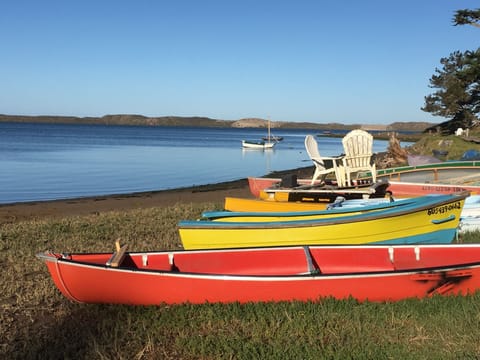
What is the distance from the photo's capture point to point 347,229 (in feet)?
21.9

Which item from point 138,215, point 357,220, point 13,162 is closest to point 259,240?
point 357,220

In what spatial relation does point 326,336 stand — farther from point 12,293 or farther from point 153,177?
point 153,177

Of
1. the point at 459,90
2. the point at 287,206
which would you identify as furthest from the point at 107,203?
the point at 459,90

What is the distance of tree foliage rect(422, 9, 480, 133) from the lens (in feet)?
76.8

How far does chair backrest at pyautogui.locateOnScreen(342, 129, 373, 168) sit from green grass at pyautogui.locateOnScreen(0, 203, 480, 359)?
6.62 meters

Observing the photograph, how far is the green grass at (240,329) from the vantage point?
408 cm

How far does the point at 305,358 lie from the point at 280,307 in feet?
3.27

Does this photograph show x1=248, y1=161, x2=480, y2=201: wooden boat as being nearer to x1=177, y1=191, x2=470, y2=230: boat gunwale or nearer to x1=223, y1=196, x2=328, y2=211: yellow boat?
x1=223, y1=196, x2=328, y2=211: yellow boat

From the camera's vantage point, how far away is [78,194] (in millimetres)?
20859

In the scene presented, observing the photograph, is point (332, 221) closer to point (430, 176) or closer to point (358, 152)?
point (358, 152)

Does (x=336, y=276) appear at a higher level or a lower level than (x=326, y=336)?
higher

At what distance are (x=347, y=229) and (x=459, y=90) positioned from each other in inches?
1456

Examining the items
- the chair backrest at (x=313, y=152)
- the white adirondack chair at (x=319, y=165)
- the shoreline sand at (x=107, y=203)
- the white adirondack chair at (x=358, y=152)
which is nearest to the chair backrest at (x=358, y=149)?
the white adirondack chair at (x=358, y=152)

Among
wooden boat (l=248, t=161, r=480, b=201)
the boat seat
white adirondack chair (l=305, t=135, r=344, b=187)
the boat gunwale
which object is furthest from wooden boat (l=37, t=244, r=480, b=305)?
wooden boat (l=248, t=161, r=480, b=201)
